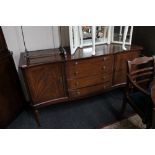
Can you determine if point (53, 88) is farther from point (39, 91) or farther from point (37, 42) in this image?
point (37, 42)

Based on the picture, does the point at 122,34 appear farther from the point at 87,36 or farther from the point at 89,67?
the point at 89,67

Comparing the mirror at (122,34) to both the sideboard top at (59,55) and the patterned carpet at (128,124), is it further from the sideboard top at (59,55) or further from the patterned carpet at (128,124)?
the patterned carpet at (128,124)

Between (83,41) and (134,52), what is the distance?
2.36 feet

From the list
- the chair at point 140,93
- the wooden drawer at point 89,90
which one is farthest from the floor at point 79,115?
the chair at point 140,93

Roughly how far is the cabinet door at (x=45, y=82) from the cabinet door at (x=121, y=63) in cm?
77

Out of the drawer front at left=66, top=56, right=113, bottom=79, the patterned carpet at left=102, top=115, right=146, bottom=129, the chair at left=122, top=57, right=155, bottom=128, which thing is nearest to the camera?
the chair at left=122, top=57, right=155, bottom=128

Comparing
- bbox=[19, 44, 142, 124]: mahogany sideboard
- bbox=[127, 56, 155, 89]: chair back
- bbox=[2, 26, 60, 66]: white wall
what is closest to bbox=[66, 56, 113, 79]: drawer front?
bbox=[19, 44, 142, 124]: mahogany sideboard

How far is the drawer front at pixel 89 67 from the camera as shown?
1826 mm

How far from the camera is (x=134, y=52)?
6.80 ft

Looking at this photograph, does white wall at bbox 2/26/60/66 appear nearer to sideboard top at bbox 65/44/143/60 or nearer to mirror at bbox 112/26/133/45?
sideboard top at bbox 65/44/143/60

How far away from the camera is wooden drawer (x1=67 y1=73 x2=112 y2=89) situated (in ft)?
6.36

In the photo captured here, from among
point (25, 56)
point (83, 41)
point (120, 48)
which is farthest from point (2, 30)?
point (120, 48)

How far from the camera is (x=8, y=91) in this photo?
1.88 m
